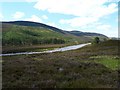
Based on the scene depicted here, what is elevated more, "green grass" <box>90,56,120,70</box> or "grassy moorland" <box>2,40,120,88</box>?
"grassy moorland" <box>2,40,120,88</box>

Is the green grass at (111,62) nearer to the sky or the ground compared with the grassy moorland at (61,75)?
nearer to the ground

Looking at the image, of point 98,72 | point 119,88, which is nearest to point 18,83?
point 119,88

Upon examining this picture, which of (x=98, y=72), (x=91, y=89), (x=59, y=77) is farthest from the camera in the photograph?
(x=98, y=72)

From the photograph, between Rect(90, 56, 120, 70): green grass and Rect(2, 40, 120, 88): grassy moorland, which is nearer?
Rect(2, 40, 120, 88): grassy moorland

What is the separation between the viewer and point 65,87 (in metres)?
13.3

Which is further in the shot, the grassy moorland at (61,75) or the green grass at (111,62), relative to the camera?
the green grass at (111,62)

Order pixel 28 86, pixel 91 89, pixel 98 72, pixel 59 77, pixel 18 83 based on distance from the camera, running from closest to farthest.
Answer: pixel 91 89
pixel 28 86
pixel 18 83
pixel 59 77
pixel 98 72

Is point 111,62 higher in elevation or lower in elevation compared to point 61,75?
lower

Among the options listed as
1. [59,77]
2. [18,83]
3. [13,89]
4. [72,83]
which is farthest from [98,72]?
[13,89]

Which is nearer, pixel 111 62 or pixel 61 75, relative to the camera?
pixel 61 75

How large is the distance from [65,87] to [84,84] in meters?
1.33

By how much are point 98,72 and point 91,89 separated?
24.6 feet

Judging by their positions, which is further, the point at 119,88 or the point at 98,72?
the point at 98,72

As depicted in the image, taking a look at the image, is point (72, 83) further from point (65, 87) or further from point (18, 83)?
point (18, 83)
